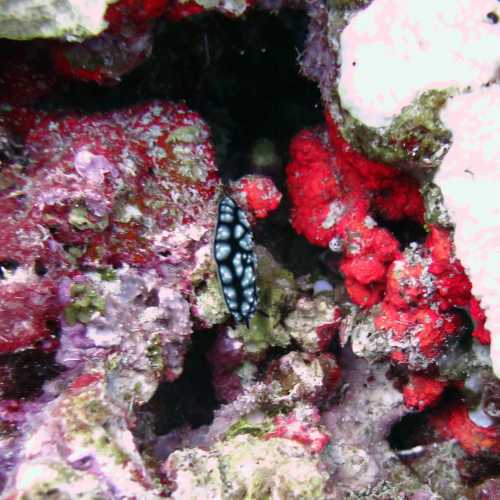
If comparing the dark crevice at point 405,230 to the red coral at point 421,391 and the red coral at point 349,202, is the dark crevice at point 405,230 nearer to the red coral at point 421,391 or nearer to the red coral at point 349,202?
the red coral at point 349,202

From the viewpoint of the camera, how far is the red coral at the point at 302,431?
349 cm

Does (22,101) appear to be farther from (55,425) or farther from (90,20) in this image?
(55,425)

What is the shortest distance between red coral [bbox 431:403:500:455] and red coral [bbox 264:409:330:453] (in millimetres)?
1558

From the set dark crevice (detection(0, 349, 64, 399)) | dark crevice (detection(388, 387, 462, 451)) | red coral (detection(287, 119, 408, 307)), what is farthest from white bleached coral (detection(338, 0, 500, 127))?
dark crevice (detection(388, 387, 462, 451))

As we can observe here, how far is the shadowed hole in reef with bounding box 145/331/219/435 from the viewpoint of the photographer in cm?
461

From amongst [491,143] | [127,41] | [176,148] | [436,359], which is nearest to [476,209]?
[491,143]

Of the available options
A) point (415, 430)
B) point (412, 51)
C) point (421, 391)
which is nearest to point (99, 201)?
point (412, 51)

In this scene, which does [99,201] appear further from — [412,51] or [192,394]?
[192,394]

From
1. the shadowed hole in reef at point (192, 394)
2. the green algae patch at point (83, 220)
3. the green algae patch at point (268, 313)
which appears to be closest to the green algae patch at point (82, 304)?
the green algae patch at point (83, 220)

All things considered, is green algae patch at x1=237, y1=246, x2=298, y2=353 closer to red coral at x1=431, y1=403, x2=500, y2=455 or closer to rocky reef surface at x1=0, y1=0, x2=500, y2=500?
rocky reef surface at x1=0, y1=0, x2=500, y2=500

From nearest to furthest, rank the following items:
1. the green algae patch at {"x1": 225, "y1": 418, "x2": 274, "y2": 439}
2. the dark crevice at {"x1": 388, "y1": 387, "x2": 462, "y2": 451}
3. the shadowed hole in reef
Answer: the green algae patch at {"x1": 225, "y1": 418, "x2": 274, "y2": 439}
the shadowed hole in reef
the dark crevice at {"x1": 388, "y1": 387, "x2": 462, "y2": 451}

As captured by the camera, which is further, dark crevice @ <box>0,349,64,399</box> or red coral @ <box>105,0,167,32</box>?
dark crevice @ <box>0,349,64,399</box>

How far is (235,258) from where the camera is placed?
3555mm

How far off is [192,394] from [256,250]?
1865 millimetres
